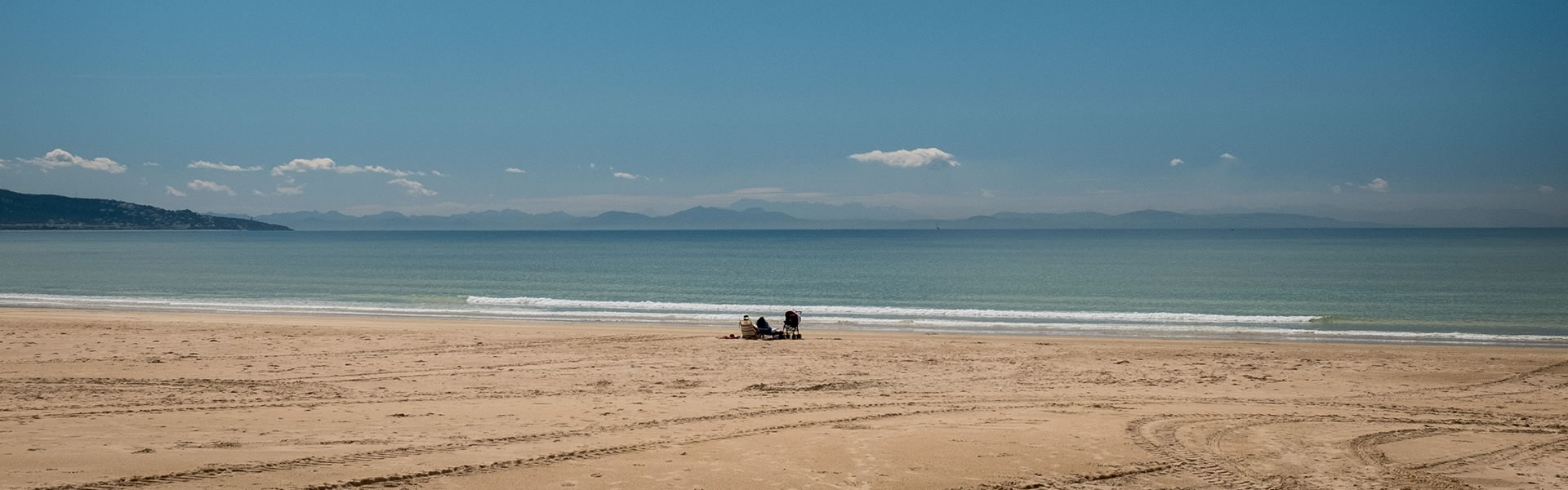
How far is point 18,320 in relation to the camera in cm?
2444

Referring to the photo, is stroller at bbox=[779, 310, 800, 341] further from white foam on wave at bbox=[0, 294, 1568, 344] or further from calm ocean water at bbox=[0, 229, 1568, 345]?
calm ocean water at bbox=[0, 229, 1568, 345]

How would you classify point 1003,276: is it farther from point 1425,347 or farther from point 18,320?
point 18,320

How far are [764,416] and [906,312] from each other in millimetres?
21316

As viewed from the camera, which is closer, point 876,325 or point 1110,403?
point 1110,403

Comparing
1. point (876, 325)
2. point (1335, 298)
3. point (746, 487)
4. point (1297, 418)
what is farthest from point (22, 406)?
point (1335, 298)

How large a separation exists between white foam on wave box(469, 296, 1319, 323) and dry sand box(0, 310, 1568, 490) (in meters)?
9.11

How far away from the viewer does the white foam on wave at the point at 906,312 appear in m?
29.4

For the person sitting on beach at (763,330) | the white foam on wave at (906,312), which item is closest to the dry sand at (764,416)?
the person sitting on beach at (763,330)

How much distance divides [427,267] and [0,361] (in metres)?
51.1

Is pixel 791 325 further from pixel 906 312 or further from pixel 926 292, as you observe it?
pixel 926 292

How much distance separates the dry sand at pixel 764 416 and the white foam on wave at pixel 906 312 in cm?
911

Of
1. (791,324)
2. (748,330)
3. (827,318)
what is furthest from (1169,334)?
(748,330)

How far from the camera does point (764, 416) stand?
37.8 ft

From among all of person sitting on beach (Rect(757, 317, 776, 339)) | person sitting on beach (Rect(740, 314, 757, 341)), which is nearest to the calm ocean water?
person sitting on beach (Rect(757, 317, 776, 339))
